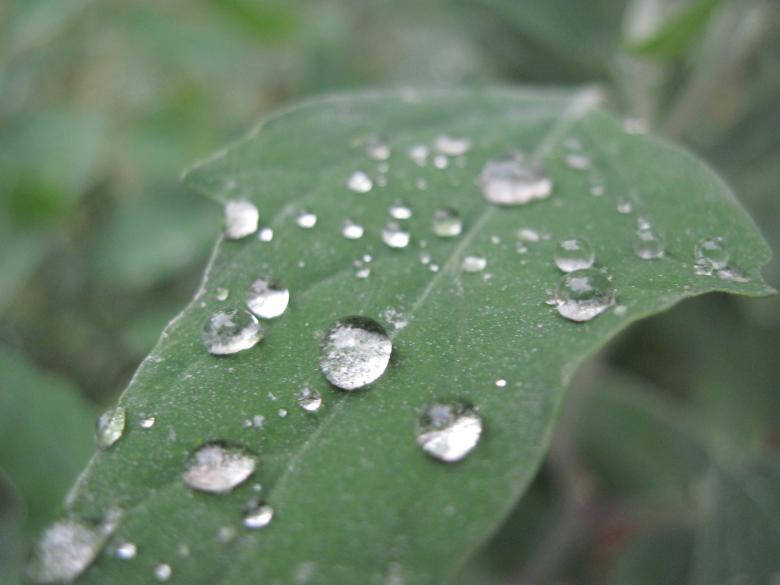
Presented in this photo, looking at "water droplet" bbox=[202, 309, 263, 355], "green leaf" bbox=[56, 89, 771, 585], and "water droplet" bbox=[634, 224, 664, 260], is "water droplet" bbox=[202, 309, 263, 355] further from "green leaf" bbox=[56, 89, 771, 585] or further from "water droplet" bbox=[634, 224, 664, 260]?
"water droplet" bbox=[634, 224, 664, 260]

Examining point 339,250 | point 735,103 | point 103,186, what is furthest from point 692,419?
point 103,186

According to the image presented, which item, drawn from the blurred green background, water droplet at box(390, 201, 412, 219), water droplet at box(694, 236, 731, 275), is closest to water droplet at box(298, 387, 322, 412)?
water droplet at box(390, 201, 412, 219)

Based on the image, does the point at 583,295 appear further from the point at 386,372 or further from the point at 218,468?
the point at 218,468

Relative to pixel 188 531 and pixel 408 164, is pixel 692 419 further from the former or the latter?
pixel 188 531

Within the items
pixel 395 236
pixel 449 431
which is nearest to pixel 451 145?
pixel 395 236

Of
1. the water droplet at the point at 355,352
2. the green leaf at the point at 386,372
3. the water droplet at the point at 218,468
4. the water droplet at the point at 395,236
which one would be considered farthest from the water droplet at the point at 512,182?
the water droplet at the point at 218,468
